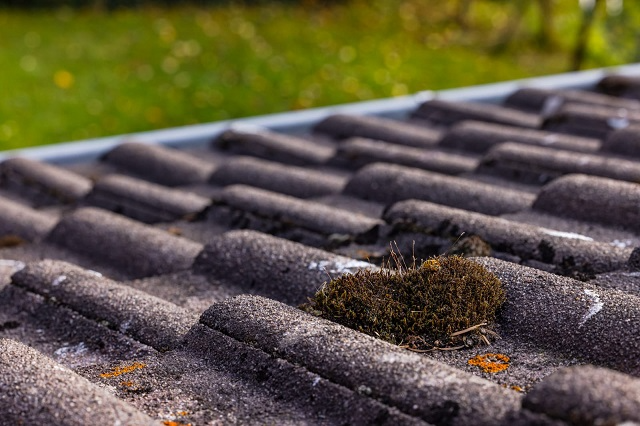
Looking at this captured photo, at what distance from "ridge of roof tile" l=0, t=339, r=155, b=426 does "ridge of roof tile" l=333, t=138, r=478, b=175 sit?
217 cm

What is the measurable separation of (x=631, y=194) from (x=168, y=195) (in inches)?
70.9

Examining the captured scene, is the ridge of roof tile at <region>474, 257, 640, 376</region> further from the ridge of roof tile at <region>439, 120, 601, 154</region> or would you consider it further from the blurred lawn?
the blurred lawn

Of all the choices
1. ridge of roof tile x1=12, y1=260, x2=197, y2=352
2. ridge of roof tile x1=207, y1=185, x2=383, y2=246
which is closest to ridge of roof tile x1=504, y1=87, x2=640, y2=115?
ridge of roof tile x1=207, y1=185, x2=383, y2=246

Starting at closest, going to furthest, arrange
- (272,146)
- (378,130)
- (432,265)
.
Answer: (432,265), (272,146), (378,130)

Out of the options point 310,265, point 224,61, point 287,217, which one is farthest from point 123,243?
point 224,61

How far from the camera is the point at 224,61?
13.0 metres

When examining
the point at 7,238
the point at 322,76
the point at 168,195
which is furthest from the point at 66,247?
the point at 322,76

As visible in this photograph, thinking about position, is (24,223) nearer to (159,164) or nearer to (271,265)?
(159,164)

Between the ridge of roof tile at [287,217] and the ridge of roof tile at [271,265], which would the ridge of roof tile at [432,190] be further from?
the ridge of roof tile at [271,265]

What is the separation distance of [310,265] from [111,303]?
0.55 metres

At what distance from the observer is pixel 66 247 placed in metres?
3.21

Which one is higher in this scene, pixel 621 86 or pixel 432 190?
pixel 432 190

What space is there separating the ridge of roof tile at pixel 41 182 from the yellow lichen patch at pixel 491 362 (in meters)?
2.43

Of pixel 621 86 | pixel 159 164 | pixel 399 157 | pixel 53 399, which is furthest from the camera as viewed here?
pixel 621 86
